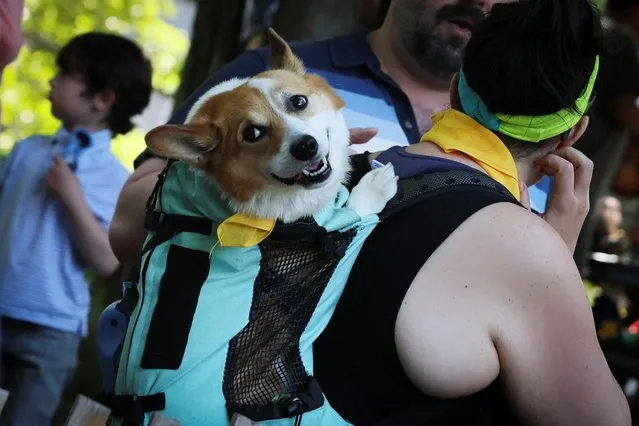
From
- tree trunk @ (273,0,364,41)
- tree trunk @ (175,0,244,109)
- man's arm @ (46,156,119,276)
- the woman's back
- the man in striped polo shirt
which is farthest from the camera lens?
tree trunk @ (175,0,244,109)

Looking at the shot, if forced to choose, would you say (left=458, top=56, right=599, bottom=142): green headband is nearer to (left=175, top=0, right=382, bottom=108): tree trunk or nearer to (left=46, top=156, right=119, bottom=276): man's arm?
(left=46, top=156, right=119, bottom=276): man's arm

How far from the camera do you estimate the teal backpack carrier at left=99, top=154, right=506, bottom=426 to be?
1.54 metres

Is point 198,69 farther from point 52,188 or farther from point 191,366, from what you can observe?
point 191,366

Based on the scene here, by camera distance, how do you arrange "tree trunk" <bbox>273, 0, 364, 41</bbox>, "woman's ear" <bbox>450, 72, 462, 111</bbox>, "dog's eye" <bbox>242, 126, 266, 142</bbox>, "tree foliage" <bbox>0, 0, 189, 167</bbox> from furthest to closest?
"tree foliage" <bbox>0, 0, 189, 167</bbox> → "tree trunk" <bbox>273, 0, 364, 41</bbox> → "woman's ear" <bbox>450, 72, 462, 111</bbox> → "dog's eye" <bbox>242, 126, 266, 142</bbox>

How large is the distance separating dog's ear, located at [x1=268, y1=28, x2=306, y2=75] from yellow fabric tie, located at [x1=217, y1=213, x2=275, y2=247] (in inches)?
16.0

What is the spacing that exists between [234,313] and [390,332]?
274 millimetres

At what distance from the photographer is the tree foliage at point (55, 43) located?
31.6ft

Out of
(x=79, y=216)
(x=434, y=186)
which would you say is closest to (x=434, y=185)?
(x=434, y=186)

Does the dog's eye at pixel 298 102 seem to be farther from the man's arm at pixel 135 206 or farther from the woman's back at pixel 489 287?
the man's arm at pixel 135 206

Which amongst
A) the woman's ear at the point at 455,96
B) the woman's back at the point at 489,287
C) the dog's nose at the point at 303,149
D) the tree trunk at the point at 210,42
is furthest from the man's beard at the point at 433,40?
the tree trunk at the point at 210,42

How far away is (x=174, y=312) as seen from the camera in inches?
60.6

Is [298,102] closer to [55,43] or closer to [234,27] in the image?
[234,27]

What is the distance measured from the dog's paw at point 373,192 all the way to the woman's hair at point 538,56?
23 cm

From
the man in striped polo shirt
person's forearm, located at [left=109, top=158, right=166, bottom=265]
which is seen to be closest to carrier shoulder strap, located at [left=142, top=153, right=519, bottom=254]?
person's forearm, located at [left=109, top=158, right=166, bottom=265]
